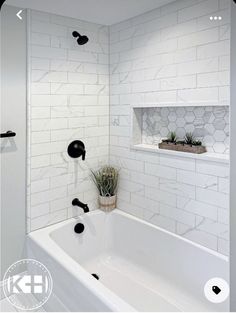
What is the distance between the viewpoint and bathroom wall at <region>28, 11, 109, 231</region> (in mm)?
2148

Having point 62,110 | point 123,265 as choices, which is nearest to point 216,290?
point 123,265

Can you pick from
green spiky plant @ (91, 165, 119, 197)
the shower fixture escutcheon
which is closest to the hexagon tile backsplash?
green spiky plant @ (91, 165, 119, 197)

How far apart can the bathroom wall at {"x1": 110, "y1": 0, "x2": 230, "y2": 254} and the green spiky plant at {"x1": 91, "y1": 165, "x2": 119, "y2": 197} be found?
0.08 meters

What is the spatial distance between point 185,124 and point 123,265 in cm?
137

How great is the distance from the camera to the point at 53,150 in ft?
7.46

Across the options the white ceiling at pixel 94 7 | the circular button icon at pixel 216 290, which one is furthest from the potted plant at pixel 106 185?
the white ceiling at pixel 94 7

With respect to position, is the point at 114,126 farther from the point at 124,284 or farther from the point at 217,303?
the point at 217,303

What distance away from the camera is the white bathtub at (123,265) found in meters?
1.65

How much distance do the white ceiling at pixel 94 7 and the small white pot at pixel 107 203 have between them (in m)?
1.62

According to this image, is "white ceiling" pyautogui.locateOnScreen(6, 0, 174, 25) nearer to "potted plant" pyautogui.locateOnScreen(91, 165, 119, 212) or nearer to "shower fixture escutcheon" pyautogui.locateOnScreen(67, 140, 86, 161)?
"shower fixture escutcheon" pyautogui.locateOnScreen(67, 140, 86, 161)

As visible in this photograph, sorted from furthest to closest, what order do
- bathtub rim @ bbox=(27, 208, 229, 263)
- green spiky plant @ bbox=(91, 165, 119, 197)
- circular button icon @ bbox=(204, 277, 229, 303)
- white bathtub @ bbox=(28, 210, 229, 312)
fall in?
green spiky plant @ bbox=(91, 165, 119, 197), bathtub rim @ bbox=(27, 208, 229, 263), circular button icon @ bbox=(204, 277, 229, 303), white bathtub @ bbox=(28, 210, 229, 312)

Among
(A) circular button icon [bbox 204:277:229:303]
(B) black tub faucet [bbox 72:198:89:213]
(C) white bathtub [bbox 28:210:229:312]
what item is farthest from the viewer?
(B) black tub faucet [bbox 72:198:89:213]

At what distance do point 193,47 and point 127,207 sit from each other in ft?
4.90

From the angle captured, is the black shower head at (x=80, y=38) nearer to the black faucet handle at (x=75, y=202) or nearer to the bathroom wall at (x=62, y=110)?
the bathroom wall at (x=62, y=110)
